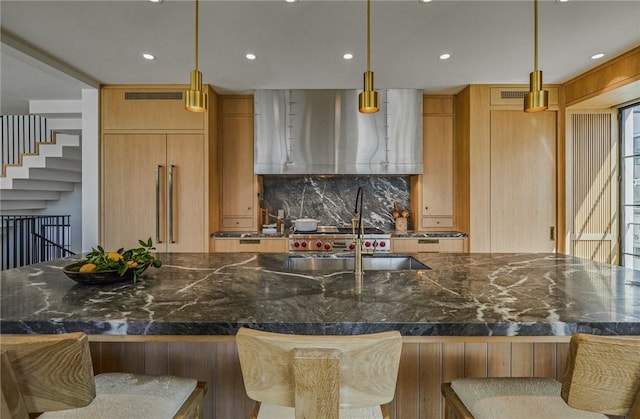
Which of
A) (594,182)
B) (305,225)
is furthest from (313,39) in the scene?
(594,182)

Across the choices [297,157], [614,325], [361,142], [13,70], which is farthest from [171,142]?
[614,325]

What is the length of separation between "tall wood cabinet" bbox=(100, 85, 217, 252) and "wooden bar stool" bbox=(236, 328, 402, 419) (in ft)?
10.1

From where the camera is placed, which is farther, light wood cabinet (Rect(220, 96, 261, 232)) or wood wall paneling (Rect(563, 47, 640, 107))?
light wood cabinet (Rect(220, 96, 261, 232))

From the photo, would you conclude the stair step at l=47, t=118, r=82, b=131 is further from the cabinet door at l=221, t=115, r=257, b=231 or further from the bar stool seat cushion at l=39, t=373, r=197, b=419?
the bar stool seat cushion at l=39, t=373, r=197, b=419

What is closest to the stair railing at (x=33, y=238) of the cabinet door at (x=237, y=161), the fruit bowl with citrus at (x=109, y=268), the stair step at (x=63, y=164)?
the stair step at (x=63, y=164)

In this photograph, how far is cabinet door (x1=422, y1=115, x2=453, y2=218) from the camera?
161 inches

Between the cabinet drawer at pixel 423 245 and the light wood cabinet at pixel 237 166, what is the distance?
1.67 metres

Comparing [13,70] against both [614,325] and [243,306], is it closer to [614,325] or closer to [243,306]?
[243,306]

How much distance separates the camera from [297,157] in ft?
12.9

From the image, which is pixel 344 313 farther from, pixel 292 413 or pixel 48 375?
pixel 48 375

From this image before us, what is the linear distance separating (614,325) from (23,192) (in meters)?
7.77

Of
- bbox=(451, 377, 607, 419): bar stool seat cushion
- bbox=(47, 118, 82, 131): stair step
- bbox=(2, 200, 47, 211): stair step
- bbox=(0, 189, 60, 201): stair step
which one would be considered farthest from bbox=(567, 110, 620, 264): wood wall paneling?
bbox=(2, 200, 47, 211): stair step

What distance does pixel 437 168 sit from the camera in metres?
4.10

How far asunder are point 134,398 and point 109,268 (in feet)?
1.98
